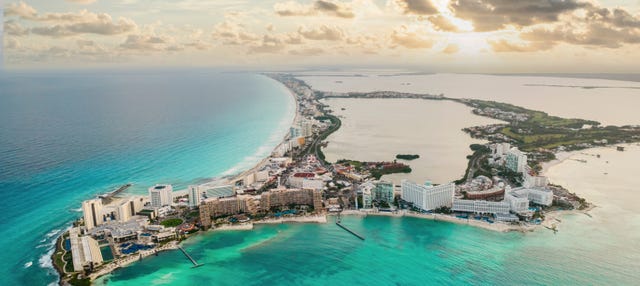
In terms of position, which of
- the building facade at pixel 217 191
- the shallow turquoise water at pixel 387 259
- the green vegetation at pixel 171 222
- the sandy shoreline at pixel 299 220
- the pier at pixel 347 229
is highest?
the building facade at pixel 217 191

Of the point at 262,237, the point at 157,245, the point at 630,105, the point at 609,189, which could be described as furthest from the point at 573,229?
the point at 630,105

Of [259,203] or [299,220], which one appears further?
[259,203]

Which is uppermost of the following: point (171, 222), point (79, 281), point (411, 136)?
point (411, 136)

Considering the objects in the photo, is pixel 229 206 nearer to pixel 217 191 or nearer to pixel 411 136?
pixel 217 191

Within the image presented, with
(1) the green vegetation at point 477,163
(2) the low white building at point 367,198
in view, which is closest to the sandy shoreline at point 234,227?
(2) the low white building at point 367,198

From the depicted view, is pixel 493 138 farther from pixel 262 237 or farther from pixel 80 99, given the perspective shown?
pixel 80 99

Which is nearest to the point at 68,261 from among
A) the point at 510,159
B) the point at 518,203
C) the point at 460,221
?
the point at 460,221

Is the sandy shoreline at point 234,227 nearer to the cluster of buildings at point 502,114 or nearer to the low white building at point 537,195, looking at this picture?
the low white building at point 537,195
